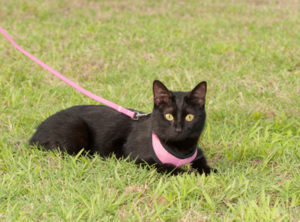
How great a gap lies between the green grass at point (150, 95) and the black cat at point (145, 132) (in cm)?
15

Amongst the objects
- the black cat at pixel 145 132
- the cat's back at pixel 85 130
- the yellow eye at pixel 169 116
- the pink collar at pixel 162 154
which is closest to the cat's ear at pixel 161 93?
the black cat at pixel 145 132

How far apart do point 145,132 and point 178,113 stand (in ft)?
1.57

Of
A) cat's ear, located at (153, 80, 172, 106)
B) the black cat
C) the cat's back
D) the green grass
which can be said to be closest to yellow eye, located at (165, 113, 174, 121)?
the black cat

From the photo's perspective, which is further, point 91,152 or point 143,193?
point 91,152

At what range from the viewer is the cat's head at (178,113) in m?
2.97

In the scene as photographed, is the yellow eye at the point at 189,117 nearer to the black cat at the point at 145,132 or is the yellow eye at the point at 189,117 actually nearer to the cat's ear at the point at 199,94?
the black cat at the point at 145,132

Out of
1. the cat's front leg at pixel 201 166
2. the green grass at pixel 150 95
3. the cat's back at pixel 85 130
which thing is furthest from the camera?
the cat's back at pixel 85 130

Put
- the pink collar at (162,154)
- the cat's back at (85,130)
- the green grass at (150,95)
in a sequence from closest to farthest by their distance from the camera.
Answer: the green grass at (150,95) → the pink collar at (162,154) → the cat's back at (85,130)

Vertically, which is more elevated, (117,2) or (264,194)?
(117,2)

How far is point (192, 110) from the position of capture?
3.01m

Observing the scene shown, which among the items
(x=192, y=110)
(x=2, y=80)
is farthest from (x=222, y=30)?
(x=192, y=110)

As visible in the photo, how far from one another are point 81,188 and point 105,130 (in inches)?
31.4

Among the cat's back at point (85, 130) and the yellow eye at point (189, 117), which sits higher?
the yellow eye at point (189, 117)

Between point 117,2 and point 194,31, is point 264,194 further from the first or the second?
point 117,2
